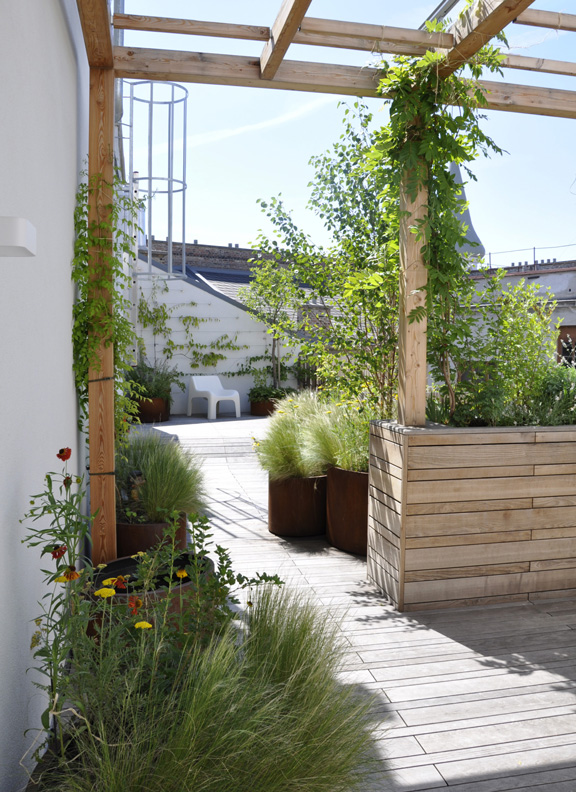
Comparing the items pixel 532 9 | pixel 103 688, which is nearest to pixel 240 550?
pixel 103 688

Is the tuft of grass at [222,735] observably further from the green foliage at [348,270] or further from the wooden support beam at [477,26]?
the green foliage at [348,270]

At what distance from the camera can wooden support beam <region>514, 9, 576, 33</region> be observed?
3186mm

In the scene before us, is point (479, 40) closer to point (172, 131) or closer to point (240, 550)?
point (240, 550)

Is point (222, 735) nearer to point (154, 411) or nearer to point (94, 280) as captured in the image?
point (94, 280)

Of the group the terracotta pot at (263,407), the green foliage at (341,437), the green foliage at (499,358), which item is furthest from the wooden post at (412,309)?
the terracotta pot at (263,407)

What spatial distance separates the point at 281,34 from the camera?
3139 millimetres

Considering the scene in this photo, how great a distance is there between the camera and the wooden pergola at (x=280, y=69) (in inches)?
123

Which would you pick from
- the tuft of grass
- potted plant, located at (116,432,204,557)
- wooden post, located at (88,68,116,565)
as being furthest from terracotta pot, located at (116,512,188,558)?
the tuft of grass

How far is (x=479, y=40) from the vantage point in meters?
3.12

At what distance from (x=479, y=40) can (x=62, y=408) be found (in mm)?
2523

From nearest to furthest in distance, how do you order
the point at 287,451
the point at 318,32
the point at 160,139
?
the point at 318,32, the point at 287,451, the point at 160,139

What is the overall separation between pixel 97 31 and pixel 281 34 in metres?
0.84

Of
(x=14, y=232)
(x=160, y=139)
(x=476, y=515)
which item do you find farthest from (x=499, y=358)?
(x=160, y=139)

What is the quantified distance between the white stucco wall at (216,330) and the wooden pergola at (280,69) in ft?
29.7
